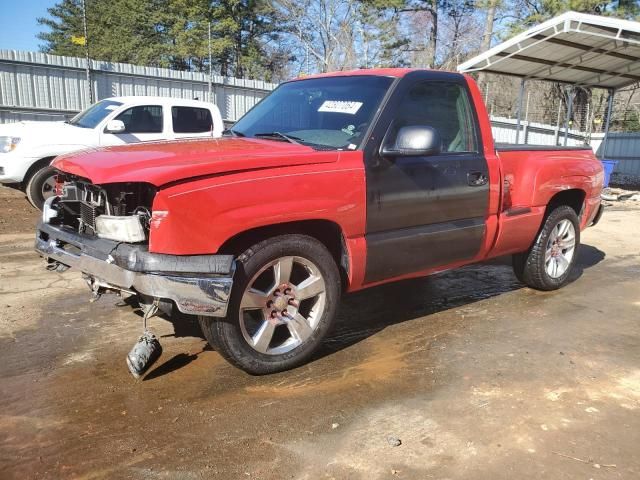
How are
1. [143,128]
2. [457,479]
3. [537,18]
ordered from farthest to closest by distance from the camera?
[537,18] → [143,128] → [457,479]

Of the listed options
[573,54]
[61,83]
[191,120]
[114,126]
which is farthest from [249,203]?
[573,54]

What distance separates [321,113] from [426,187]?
36.5 inches

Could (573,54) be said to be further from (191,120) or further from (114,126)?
(114,126)

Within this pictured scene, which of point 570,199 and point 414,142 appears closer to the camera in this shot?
point 414,142

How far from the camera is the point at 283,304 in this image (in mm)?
3340

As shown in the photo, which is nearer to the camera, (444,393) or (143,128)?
(444,393)

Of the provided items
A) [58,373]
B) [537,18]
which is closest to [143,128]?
[58,373]

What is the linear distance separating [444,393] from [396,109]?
1.88m

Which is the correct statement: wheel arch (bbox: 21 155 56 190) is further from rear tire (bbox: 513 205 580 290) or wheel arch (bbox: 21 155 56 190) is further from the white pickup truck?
rear tire (bbox: 513 205 580 290)

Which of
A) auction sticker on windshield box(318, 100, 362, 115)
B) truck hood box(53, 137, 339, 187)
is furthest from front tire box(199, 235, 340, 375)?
auction sticker on windshield box(318, 100, 362, 115)

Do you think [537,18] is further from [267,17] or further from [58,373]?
[58,373]

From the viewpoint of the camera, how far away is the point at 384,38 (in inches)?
1117

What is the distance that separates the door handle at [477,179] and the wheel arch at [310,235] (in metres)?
1.25

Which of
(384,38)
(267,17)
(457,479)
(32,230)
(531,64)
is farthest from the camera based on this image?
(267,17)
